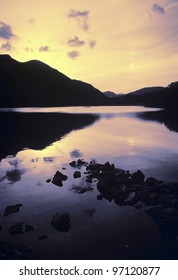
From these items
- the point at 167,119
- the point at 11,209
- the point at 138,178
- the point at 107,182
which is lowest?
the point at 11,209

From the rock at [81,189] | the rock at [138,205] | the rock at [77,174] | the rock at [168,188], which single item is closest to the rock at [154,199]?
the rock at [138,205]

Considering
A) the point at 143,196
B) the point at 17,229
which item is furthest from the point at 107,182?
the point at 17,229

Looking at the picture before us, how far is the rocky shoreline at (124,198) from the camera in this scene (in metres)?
12.7

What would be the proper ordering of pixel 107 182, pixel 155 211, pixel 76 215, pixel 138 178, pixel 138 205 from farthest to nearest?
pixel 138 178, pixel 107 182, pixel 138 205, pixel 76 215, pixel 155 211

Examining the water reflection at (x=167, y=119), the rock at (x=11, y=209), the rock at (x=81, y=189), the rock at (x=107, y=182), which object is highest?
the water reflection at (x=167, y=119)

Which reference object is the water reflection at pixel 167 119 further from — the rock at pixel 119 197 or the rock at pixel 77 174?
the rock at pixel 119 197

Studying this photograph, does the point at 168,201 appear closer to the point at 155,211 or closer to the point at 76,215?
the point at 155,211

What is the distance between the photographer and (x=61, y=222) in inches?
529

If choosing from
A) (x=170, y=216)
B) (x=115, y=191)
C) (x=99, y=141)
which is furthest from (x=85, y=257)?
(x=99, y=141)

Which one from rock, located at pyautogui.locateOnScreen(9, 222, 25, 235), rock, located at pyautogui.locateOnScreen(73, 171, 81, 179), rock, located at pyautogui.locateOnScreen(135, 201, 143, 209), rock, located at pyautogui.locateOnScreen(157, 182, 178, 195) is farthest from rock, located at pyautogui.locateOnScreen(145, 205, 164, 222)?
rock, located at pyautogui.locateOnScreen(73, 171, 81, 179)

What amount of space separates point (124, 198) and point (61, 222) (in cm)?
426

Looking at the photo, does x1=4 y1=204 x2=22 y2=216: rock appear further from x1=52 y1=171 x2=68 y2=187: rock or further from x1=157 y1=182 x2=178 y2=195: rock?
x1=157 y1=182 x2=178 y2=195: rock

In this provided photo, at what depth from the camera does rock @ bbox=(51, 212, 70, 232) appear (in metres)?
13.3

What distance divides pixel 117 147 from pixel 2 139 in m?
17.5
